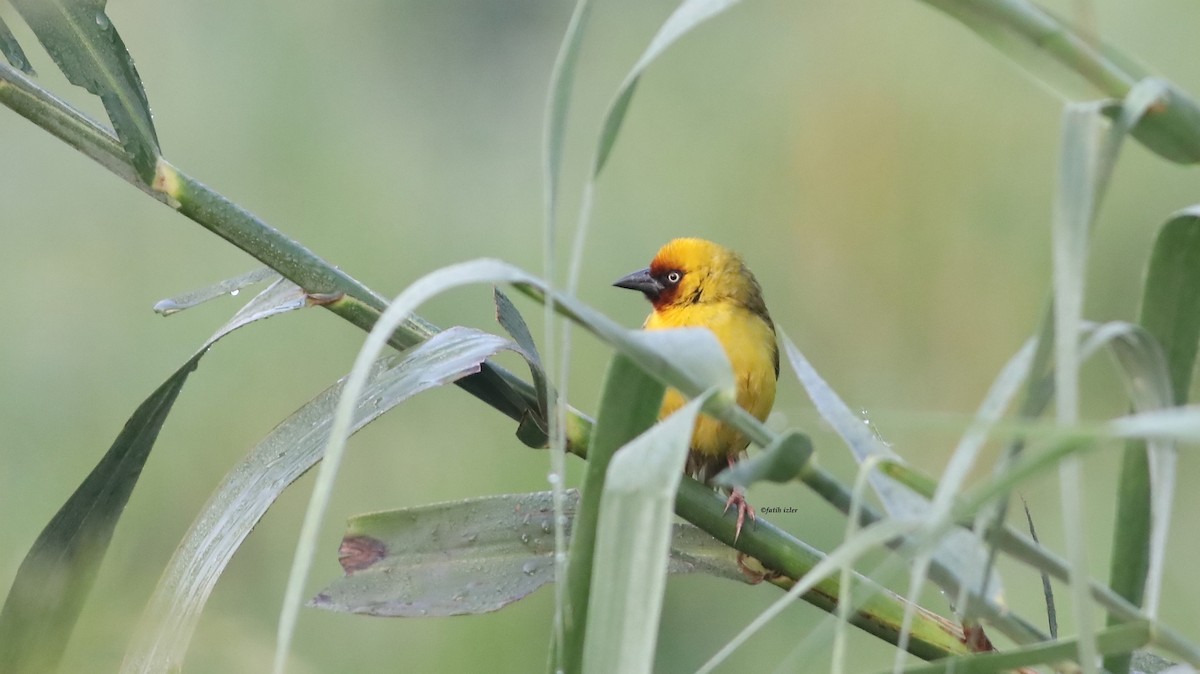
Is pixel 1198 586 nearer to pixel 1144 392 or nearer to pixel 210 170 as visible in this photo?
pixel 1144 392

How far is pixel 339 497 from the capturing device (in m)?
2.01

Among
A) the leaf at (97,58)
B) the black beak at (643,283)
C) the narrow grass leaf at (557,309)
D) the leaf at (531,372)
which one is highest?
the black beak at (643,283)

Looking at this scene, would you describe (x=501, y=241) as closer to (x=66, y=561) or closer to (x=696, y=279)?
(x=696, y=279)

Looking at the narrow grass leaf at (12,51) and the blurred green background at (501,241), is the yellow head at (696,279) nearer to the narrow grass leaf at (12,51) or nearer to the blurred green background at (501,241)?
the blurred green background at (501,241)

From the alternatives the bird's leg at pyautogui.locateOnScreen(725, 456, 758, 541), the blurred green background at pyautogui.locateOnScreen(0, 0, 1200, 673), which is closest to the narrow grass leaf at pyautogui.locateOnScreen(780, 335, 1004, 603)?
the bird's leg at pyautogui.locateOnScreen(725, 456, 758, 541)

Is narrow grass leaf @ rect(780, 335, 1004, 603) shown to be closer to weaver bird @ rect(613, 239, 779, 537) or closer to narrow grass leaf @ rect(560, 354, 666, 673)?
narrow grass leaf @ rect(560, 354, 666, 673)

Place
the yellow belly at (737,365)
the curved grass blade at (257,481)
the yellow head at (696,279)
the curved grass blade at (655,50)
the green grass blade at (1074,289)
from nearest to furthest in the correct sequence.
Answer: the green grass blade at (1074,289)
the curved grass blade at (655,50)
the curved grass blade at (257,481)
the yellow belly at (737,365)
the yellow head at (696,279)

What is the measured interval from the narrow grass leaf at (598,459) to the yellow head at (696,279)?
1.16 metres

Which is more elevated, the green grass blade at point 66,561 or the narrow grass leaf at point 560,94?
the narrow grass leaf at point 560,94

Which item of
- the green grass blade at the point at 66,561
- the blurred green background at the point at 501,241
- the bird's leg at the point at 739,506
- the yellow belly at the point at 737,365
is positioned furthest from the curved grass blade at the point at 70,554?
the blurred green background at the point at 501,241

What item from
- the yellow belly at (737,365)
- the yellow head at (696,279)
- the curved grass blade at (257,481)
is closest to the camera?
the curved grass blade at (257,481)

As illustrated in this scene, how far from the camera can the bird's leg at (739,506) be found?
670mm

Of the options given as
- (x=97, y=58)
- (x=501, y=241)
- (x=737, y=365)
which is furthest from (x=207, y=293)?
(x=501, y=241)

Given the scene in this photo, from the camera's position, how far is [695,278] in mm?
1657
